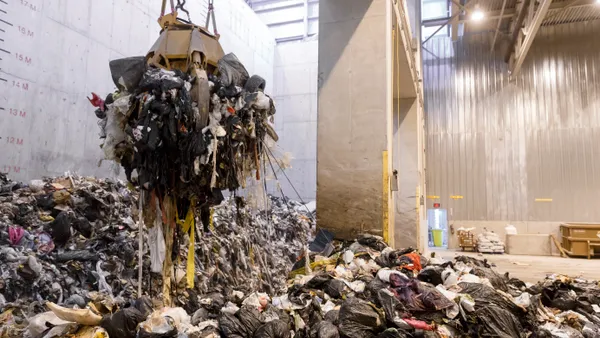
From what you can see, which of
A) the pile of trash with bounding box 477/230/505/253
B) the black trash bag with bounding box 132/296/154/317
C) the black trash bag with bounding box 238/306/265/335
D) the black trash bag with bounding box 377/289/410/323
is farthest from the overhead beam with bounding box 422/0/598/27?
the black trash bag with bounding box 132/296/154/317

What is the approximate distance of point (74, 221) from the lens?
18.0 feet

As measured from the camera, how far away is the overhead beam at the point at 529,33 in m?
9.09

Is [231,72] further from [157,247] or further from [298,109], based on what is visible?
[298,109]

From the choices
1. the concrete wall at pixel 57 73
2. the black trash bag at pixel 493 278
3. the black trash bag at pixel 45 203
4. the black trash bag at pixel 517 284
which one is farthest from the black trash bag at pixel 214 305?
the concrete wall at pixel 57 73

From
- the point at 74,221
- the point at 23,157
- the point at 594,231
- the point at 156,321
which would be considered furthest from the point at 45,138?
the point at 594,231

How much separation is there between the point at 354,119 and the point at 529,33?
26.5 feet

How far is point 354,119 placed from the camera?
5105 mm

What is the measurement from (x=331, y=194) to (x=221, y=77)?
8.47 feet

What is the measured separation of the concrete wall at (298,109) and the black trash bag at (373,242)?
9.46 metres

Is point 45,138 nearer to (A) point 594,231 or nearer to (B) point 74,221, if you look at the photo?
(B) point 74,221

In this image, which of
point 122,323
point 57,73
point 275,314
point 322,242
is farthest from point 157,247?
point 57,73

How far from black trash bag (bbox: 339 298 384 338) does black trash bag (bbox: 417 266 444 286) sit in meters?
1.05

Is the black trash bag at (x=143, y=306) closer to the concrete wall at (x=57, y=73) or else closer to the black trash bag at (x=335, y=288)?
the black trash bag at (x=335, y=288)

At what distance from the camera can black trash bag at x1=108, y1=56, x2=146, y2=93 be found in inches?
108
